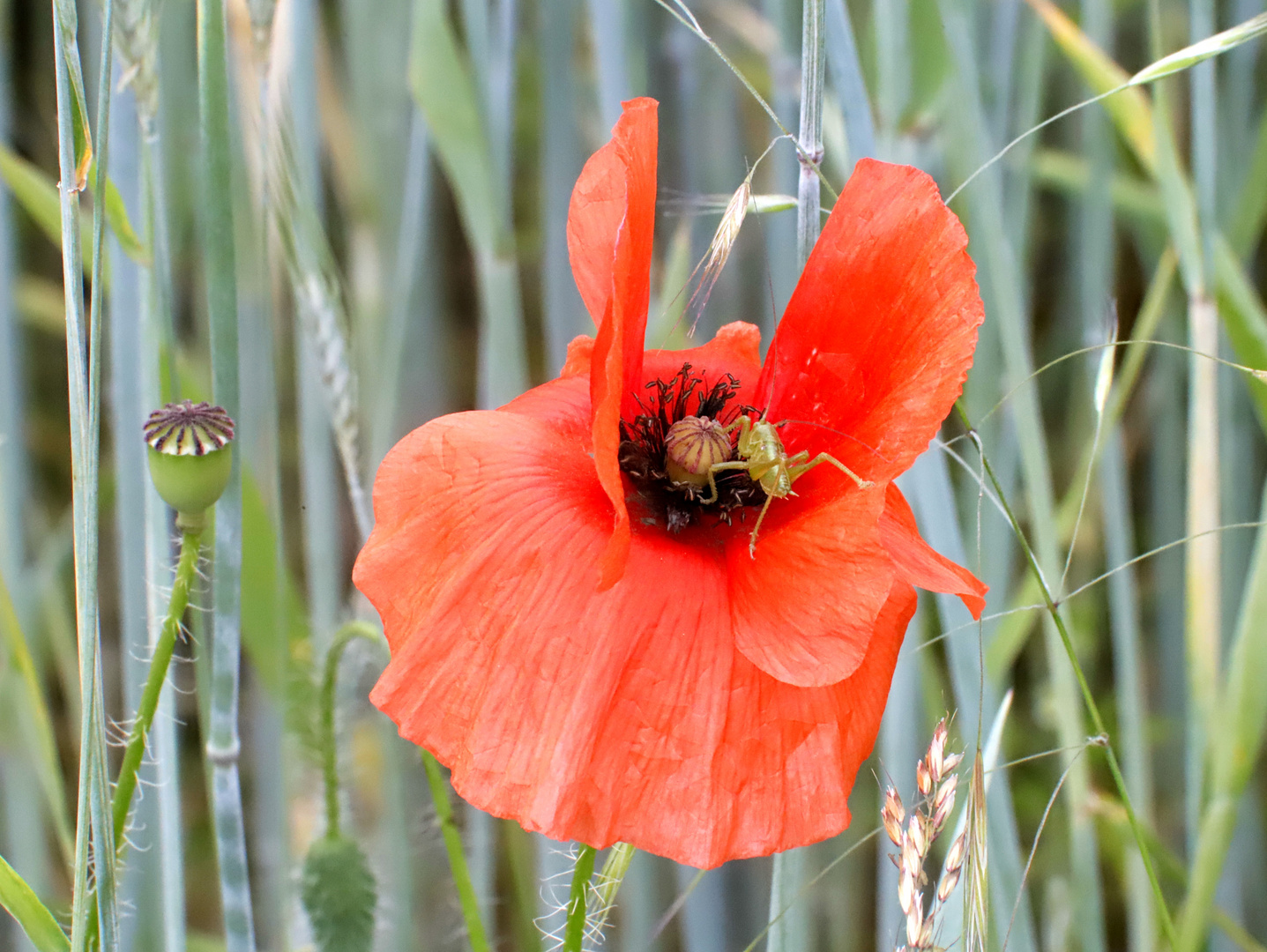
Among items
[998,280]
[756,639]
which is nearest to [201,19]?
[756,639]

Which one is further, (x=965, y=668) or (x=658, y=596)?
(x=965, y=668)

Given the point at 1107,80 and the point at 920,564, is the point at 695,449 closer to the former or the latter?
the point at 920,564

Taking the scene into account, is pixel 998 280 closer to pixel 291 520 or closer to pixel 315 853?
pixel 315 853

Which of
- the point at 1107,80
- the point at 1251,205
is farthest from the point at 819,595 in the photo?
the point at 1251,205

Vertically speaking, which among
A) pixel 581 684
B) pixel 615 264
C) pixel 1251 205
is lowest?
pixel 581 684

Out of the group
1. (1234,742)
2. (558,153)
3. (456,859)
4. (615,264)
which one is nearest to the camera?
(615,264)

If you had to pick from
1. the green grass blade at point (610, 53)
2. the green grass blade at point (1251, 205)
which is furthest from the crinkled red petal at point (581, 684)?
the green grass blade at point (1251, 205)

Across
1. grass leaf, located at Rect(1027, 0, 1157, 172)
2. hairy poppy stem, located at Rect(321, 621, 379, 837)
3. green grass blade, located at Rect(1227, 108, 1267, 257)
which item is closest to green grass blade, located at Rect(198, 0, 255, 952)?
hairy poppy stem, located at Rect(321, 621, 379, 837)

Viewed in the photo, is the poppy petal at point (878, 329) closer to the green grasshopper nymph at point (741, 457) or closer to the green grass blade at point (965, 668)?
the green grasshopper nymph at point (741, 457)
